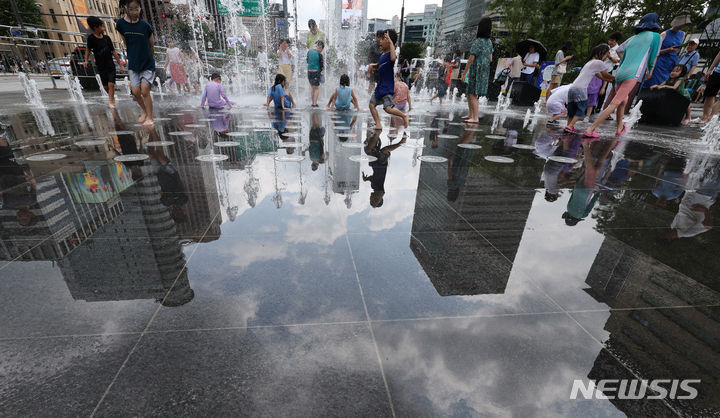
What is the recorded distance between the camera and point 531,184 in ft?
11.0

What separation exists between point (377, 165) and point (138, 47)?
4.82 meters

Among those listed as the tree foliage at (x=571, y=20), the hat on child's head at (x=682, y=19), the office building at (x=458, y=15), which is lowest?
the hat on child's head at (x=682, y=19)

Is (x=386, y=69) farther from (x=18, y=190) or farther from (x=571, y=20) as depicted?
(x=571, y=20)

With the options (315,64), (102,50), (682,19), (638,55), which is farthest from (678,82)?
(102,50)

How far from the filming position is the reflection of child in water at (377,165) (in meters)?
2.93

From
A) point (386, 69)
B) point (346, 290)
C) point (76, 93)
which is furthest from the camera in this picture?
point (76, 93)

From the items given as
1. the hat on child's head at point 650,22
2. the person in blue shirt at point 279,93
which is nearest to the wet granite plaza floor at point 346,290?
the hat on child's head at point 650,22

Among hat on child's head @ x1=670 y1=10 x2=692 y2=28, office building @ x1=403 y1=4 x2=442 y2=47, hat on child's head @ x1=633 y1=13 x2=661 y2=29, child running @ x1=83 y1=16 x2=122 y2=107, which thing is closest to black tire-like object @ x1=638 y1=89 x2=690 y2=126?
hat on child's head @ x1=670 y1=10 x2=692 y2=28

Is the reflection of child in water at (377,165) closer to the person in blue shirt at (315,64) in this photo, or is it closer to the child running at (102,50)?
the person in blue shirt at (315,64)

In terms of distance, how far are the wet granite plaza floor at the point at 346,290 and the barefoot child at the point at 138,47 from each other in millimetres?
2750

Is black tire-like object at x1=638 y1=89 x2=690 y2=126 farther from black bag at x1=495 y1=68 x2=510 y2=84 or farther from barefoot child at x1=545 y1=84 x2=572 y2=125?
black bag at x1=495 y1=68 x2=510 y2=84

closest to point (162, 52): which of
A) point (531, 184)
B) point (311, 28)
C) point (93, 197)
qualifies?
point (311, 28)

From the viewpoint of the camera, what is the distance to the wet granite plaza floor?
3.68 feet

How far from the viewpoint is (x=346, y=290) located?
1634 millimetres
